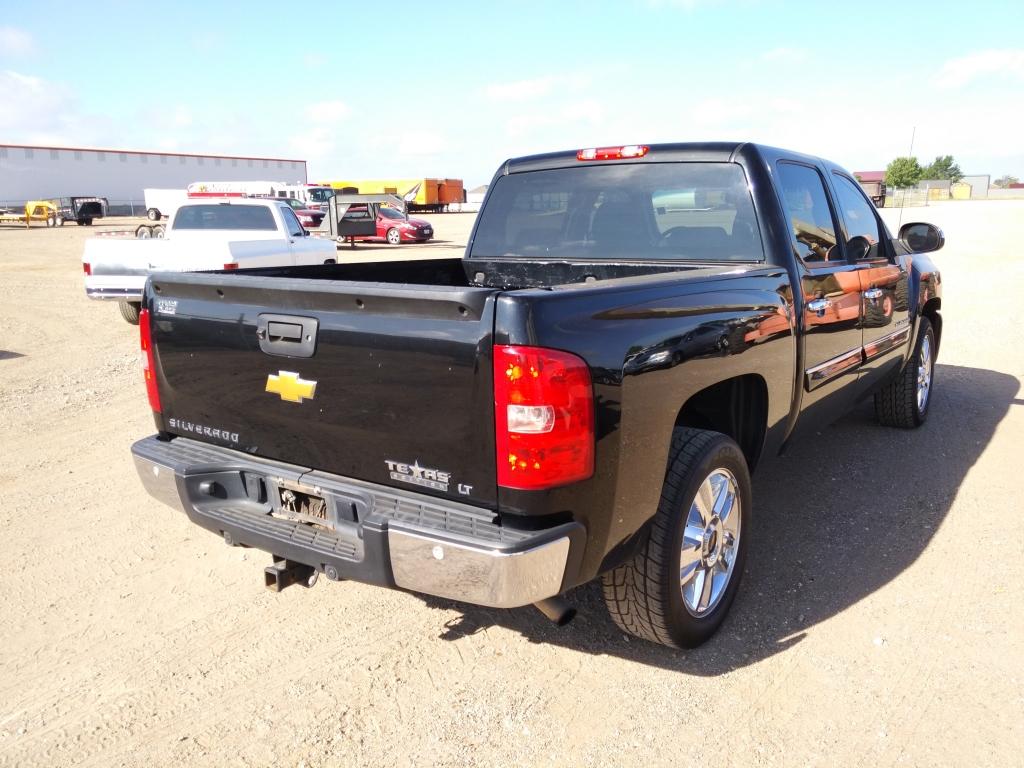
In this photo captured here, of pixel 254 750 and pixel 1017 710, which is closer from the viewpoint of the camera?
pixel 254 750

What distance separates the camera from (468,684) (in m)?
2.96

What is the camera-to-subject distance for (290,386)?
9.17ft

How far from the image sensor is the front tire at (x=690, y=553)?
9.34 feet

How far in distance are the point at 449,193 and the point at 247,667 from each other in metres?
57.0

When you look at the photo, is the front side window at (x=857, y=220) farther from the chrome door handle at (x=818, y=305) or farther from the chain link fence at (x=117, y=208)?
the chain link fence at (x=117, y=208)

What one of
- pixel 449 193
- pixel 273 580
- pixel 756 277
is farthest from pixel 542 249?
pixel 449 193

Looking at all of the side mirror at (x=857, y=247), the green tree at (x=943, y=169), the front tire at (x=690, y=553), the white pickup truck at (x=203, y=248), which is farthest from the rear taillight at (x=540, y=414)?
the green tree at (x=943, y=169)

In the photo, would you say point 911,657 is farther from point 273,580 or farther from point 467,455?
point 273,580

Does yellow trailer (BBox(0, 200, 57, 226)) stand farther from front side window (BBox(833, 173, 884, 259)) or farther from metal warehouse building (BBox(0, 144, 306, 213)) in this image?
front side window (BBox(833, 173, 884, 259))

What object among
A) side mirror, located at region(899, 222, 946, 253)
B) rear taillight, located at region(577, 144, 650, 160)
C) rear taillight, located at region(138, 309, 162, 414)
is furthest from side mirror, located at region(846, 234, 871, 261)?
rear taillight, located at region(138, 309, 162, 414)

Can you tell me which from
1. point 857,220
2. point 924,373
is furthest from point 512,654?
point 924,373

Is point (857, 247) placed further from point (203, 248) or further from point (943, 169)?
point (943, 169)

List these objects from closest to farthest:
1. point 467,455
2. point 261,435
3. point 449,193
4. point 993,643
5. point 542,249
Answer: point 467,455, point 261,435, point 993,643, point 542,249, point 449,193

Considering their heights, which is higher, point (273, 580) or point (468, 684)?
point (273, 580)
